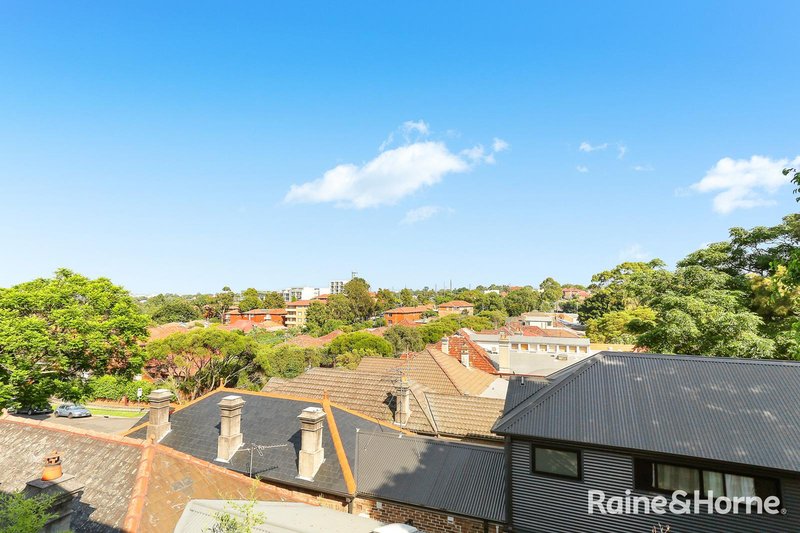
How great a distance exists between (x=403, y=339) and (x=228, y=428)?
45023 millimetres

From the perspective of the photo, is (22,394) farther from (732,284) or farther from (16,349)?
(732,284)

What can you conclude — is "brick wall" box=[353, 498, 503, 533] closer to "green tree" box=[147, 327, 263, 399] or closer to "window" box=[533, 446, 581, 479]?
"window" box=[533, 446, 581, 479]

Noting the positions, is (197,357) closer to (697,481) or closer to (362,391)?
(362,391)

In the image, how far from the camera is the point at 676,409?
35.8ft

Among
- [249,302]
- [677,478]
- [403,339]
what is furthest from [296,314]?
[677,478]

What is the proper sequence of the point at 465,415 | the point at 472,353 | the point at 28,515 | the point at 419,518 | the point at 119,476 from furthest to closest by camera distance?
1. the point at 472,353
2. the point at 465,415
3. the point at 419,518
4. the point at 119,476
5. the point at 28,515

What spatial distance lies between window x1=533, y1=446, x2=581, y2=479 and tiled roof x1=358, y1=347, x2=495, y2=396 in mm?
12130

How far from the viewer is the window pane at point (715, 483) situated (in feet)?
32.4

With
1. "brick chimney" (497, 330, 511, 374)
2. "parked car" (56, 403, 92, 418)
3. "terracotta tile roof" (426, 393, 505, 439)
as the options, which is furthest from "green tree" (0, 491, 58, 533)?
"parked car" (56, 403, 92, 418)

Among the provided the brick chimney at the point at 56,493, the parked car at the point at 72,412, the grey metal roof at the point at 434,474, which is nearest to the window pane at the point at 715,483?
the grey metal roof at the point at 434,474

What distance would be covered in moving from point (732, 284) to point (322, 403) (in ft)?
104

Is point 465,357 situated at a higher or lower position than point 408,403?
lower

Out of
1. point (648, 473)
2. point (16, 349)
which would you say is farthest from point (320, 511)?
point (16, 349)

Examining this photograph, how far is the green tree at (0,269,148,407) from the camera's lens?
23575 millimetres
